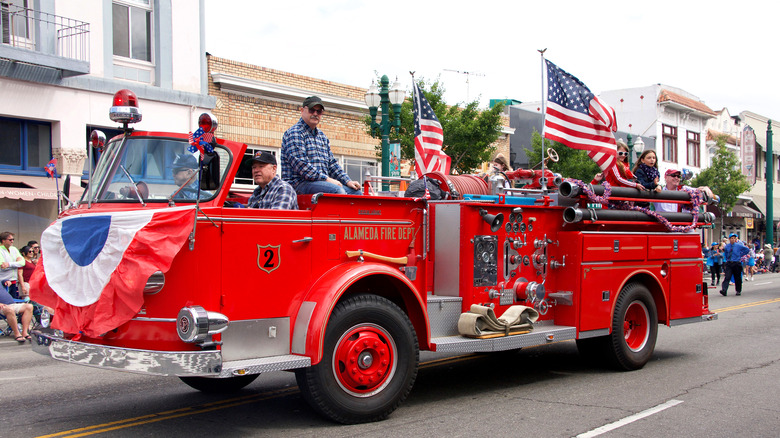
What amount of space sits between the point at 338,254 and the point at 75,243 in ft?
6.79

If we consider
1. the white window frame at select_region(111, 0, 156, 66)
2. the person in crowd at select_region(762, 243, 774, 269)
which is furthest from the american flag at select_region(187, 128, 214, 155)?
the person in crowd at select_region(762, 243, 774, 269)

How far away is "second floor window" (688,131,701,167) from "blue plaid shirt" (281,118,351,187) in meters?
44.6

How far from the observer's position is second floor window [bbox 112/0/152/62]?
1911 cm

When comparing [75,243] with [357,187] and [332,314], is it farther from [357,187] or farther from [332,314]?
[357,187]

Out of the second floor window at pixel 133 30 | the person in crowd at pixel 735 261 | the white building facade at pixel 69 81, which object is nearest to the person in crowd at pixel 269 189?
the white building facade at pixel 69 81

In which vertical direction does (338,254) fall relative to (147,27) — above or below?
below

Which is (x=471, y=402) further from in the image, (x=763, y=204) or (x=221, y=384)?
(x=763, y=204)

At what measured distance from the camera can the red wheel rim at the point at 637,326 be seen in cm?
867

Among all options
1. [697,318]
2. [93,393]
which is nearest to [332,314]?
[93,393]

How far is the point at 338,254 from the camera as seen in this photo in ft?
19.6

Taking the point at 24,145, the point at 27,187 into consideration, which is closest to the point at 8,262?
the point at 27,187

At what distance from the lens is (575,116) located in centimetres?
907

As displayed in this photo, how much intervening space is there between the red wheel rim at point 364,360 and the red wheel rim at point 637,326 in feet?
13.0

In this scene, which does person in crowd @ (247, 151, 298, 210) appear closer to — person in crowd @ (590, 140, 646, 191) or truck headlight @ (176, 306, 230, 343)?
truck headlight @ (176, 306, 230, 343)
